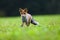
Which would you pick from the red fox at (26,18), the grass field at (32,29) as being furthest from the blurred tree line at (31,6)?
the red fox at (26,18)

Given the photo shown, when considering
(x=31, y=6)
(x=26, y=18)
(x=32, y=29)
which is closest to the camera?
(x=32, y=29)

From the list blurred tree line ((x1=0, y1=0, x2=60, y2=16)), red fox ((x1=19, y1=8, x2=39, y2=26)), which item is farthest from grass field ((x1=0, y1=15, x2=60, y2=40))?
blurred tree line ((x1=0, y1=0, x2=60, y2=16))

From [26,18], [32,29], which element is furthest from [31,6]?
[32,29]

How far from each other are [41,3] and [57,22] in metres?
0.70

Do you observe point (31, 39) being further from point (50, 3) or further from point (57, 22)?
point (50, 3)

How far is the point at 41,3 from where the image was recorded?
4754mm

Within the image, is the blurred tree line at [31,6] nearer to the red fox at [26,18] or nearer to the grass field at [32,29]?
the grass field at [32,29]

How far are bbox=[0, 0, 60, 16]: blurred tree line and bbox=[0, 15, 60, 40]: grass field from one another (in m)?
0.18

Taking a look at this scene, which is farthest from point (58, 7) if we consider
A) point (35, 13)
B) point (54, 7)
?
point (35, 13)

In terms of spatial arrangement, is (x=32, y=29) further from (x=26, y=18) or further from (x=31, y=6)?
(x=31, y=6)

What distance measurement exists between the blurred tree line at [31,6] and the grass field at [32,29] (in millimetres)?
183

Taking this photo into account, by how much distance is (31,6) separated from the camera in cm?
479

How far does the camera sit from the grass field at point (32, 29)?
355 cm

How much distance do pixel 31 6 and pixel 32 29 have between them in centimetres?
97
